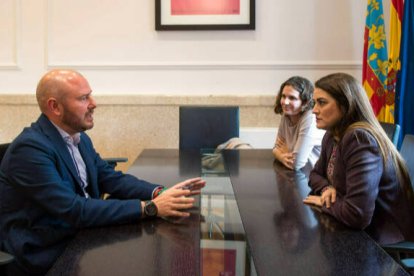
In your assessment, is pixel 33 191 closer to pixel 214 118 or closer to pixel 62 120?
pixel 62 120

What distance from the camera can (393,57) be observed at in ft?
11.1

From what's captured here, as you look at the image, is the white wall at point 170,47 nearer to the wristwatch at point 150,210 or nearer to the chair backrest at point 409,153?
the chair backrest at point 409,153

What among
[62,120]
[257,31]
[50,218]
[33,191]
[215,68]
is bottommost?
[50,218]

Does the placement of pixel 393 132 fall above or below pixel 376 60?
below

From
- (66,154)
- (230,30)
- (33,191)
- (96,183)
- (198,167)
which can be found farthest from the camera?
(230,30)

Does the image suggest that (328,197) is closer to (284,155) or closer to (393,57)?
(284,155)

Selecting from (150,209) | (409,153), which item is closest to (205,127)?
(409,153)

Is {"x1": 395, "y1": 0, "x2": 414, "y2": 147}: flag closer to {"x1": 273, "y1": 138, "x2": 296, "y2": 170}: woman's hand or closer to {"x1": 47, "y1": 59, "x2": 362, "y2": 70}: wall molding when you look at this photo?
{"x1": 47, "y1": 59, "x2": 362, "y2": 70}: wall molding

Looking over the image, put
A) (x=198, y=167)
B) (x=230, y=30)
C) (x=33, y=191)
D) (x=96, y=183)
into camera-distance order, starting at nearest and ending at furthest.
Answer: (x=33, y=191), (x=96, y=183), (x=198, y=167), (x=230, y=30)

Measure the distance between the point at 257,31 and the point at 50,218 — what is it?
9.32ft

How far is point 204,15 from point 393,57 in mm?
1631

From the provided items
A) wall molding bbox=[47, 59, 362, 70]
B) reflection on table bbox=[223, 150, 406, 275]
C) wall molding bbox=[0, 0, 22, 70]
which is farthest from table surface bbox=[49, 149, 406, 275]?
wall molding bbox=[0, 0, 22, 70]

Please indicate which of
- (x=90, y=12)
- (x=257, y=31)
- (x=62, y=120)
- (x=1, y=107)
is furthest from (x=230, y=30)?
(x=62, y=120)

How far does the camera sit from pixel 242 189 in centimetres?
189
